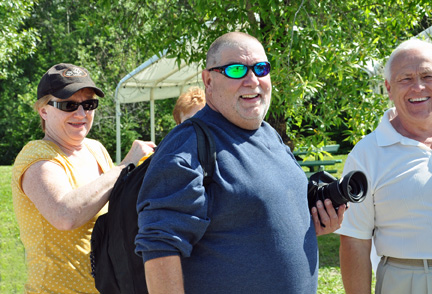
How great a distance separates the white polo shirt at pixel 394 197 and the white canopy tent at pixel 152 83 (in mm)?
7319

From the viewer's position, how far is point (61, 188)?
2111mm

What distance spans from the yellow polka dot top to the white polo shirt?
1.19m

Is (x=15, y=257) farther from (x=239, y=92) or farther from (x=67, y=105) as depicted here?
(x=239, y=92)

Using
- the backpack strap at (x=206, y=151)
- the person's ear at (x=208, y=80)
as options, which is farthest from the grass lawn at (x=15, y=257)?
the person's ear at (x=208, y=80)

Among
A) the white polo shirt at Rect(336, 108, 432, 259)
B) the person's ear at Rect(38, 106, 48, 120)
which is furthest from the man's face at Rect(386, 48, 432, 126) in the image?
the person's ear at Rect(38, 106, 48, 120)

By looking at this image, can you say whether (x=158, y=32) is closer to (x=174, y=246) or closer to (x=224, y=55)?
(x=224, y=55)

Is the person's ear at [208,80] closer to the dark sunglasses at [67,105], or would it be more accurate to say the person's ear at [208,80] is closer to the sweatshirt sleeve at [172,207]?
the sweatshirt sleeve at [172,207]

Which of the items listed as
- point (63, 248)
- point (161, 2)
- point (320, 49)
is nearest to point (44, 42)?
point (161, 2)

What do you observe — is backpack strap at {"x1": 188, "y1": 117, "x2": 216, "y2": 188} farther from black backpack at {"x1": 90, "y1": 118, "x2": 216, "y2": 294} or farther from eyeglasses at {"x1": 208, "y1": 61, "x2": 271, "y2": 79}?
eyeglasses at {"x1": 208, "y1": 61, "x2": 271, "y2": 79}

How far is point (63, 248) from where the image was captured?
2193mm

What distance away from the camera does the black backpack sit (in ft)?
6.07

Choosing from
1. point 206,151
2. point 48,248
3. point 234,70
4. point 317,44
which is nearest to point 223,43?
point 234,70

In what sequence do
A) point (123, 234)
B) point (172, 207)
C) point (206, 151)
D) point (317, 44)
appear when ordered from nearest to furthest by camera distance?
point (172, 207)
point (206, 151)
point (123, 234)
point (317, 44)

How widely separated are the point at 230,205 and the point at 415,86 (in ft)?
3.78
